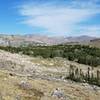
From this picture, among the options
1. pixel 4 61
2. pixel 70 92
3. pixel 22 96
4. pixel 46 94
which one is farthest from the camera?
pixel 4 61

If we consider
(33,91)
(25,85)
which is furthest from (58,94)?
(25,85)

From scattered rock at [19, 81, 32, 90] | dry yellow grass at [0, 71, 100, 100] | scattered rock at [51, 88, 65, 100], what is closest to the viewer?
dry yellow grass at [0, 71, 100, 100]

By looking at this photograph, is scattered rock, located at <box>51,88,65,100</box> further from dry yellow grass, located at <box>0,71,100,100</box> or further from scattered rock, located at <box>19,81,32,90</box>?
scattered rock, located at <box>19,81,32,90</box>

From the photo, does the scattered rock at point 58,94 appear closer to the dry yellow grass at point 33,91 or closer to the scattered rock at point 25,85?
the dry yellow grass at point 33,91

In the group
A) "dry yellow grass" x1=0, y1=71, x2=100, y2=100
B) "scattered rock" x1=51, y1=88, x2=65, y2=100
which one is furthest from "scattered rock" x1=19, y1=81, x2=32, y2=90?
"scattered rock" x1=51, y1=88, x2=65, y2=100

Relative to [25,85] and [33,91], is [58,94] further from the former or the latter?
[25,85]

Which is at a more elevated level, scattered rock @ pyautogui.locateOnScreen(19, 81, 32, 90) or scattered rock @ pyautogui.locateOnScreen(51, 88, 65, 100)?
scattered rock @ pyautogui.locateOnScreen(19, 81, 32, 90)

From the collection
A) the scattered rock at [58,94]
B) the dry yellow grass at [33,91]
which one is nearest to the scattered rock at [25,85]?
the dry yellow grass at [33,91]

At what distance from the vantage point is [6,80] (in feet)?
95.0

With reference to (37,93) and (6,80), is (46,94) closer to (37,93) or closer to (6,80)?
(37,93)

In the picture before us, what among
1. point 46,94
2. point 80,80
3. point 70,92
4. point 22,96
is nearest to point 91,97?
point 70,92

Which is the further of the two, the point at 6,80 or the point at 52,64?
the point at 52,64

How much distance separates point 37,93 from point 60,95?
223cm

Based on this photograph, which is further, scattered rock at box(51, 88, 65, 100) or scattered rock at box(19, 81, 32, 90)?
scattered rock at box(19, 81, 32, 90)
